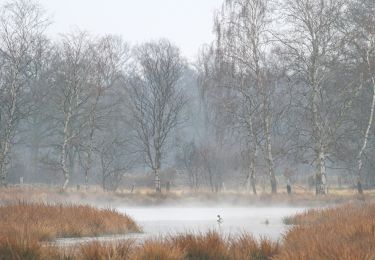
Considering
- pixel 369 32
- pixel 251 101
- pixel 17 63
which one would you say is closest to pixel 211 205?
pixel 251 101

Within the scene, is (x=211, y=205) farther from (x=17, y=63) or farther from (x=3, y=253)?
(x=3, y=253)

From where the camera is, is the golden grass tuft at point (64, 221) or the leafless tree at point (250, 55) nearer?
the golden grass tuft at point (64, 221)

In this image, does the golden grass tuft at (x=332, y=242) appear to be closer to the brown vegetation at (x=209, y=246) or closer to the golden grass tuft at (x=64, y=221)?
the brown vegetation at (x=209, y=246)

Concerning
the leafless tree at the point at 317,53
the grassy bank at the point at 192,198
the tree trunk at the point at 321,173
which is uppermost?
the leafless tree at the point at 317,53

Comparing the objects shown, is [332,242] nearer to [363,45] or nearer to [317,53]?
[317,53]

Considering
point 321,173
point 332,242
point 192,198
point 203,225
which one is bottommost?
point 203,225

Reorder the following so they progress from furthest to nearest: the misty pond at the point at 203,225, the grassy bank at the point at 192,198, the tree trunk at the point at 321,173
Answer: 1. the tree trunk at the point at 321,173
2. the grassy bank at the point at 192,198
3. the misty pond at the point at 203,225

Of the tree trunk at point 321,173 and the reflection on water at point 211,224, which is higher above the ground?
the tree trunk at point 321,173

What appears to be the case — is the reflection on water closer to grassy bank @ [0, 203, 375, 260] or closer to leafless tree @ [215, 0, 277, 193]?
grassy bank @ [0, 203, 375, 260]

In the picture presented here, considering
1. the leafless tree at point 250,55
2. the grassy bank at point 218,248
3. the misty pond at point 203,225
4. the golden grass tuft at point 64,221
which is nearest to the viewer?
the grassy bank at point 218,248

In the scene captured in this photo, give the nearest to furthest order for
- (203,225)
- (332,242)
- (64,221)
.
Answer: (332,242)
(64,221)
(203,225)

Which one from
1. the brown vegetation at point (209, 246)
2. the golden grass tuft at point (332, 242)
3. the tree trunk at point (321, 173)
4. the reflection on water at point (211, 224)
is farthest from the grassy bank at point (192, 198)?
the golden grass tuft at point (332, 242)

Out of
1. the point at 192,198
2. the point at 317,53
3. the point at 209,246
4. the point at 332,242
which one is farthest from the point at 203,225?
the point at 317,53

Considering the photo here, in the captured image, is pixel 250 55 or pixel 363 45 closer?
pixel 363 45
